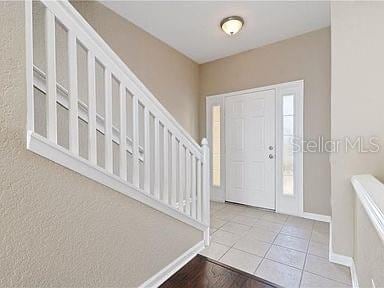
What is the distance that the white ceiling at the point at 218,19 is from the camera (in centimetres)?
244

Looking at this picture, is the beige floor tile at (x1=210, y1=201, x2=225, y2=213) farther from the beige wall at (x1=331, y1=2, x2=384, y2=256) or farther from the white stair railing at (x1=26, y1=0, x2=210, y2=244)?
the beige wall at (x1=331, y1=2, x2=384, y2=256)

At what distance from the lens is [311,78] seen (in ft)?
9.76

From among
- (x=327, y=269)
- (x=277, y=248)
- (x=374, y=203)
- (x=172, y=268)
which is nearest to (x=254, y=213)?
(x=277, y=248)

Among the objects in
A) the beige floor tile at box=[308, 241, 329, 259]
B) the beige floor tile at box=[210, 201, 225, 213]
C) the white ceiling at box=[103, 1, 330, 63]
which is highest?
the white ceiling at box=[103, 1, 330, 63]

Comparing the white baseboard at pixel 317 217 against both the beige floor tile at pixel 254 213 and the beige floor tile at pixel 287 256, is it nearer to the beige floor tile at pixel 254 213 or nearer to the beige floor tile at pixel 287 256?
the beige floor tile at pixel 254 213

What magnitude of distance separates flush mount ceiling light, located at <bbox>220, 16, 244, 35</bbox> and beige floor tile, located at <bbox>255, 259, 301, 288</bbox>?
2.66 meters

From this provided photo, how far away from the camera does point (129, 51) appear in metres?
2.73

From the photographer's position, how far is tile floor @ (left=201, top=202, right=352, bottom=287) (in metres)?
1.71

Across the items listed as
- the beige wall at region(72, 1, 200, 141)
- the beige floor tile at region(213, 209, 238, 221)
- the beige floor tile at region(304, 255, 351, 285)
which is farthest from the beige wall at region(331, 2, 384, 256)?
the beige wall at region(72, 1, 200, 141)

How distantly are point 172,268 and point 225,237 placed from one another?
0.86 m

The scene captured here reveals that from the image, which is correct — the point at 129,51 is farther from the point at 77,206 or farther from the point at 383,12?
the point at 383,12

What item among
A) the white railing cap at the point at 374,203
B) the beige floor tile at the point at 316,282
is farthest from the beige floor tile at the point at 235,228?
the white railing cap at the point at 374,203

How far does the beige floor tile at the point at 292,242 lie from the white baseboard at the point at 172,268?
887 millimetres

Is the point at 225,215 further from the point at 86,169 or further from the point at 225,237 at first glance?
the point at 86,169
